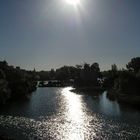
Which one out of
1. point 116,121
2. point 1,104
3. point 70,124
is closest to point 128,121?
point 116,121

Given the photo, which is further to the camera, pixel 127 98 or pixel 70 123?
pixel 127 98

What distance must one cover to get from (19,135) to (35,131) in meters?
4.58

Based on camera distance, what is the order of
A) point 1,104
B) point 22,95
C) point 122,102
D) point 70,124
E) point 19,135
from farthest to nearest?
point 22,95 → point 122,102 → point 1,104 → point 70,124 → point 19,135

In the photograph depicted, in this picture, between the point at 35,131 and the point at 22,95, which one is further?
the point at 22,95

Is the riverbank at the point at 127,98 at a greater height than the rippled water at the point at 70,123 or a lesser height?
greater

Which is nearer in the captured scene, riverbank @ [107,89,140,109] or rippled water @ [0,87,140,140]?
rippled water @ [0,87,140,140]

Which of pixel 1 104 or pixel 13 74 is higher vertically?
pixel 13 74

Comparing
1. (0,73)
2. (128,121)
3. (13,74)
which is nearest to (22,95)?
(13,74)

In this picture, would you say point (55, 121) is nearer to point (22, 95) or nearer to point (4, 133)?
point (4, 133)

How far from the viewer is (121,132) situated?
67.9 meters

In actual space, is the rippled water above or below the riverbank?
below

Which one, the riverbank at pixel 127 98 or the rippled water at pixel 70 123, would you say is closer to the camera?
the rippled water at pixel 70 123

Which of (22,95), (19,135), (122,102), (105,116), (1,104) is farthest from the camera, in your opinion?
(22,95)

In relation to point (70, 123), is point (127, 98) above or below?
above
